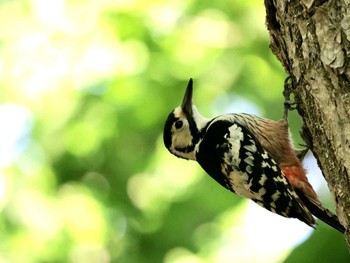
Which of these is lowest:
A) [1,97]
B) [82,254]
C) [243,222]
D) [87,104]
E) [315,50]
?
→ [243,222]

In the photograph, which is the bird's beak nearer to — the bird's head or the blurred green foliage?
the bird's head

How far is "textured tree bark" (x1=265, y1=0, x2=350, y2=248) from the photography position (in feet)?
8.49

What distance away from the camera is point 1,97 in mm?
5840

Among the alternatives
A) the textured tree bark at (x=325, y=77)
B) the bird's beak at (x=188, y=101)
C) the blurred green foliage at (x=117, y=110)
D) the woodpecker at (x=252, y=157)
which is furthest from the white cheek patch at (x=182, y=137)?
the textured tree bark at (x=325, y=77)

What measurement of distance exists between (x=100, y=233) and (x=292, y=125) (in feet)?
6.57

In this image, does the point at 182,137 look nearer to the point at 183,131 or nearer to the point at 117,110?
the point at 183,131

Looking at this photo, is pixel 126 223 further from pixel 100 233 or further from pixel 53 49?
pixel 53 49

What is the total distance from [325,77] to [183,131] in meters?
2.25

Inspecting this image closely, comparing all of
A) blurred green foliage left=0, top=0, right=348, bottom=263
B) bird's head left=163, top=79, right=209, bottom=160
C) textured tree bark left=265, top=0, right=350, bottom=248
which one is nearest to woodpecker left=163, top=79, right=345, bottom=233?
bird's head left=163, top=79, right=209, bottom=160

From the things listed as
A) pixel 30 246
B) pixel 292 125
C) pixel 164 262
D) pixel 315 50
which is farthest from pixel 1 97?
pixel 315 50

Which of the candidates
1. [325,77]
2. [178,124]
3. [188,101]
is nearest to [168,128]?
[178,124]

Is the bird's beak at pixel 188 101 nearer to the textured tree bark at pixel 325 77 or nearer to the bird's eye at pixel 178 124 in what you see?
the bird's eye at pixel 178 124

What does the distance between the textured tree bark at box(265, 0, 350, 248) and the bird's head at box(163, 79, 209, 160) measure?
1.95 m

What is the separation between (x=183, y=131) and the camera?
4.88 meters
